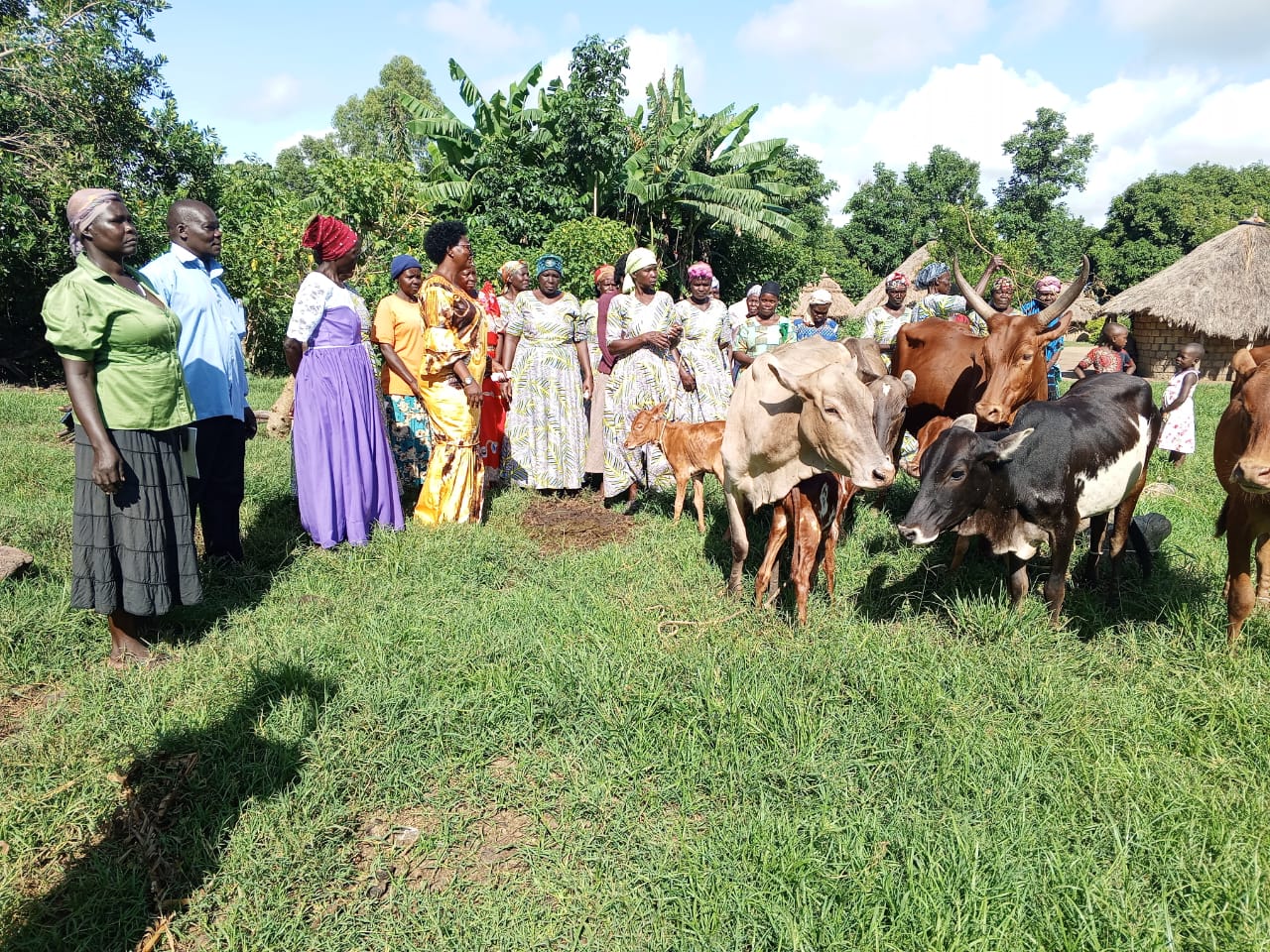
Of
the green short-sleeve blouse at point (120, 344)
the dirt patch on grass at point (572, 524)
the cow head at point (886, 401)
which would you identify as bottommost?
the dirt patch on grass at point (572, 524)

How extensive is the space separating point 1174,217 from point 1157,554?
130ft

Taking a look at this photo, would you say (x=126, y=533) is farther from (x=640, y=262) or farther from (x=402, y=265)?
(x=640, y=262)

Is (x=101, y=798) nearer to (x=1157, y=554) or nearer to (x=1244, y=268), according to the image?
(x=1157, y=554)

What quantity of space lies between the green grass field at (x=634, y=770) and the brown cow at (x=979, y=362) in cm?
128

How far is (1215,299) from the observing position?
781 inches

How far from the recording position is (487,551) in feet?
17.9

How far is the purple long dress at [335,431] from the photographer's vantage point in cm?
539

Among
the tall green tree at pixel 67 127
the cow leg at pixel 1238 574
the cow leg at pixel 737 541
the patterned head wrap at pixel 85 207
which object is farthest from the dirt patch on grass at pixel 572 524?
the tall green tree at pixel 67 127

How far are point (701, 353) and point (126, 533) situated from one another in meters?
4.59

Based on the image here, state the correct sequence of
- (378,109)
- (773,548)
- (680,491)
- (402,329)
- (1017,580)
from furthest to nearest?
(378,109) < (680,491) < (402,329) < (773,548) < (1017,580)

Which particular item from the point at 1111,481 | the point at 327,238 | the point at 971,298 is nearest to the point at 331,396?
the point at 327,238

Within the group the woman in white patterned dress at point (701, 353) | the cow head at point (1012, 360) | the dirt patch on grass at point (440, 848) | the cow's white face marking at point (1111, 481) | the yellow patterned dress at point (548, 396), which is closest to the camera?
the dirt patch on grass at point (440, 848)

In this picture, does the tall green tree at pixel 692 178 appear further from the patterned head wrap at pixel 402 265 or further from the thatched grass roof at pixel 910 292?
the patterned head wrap at pixel 402 265

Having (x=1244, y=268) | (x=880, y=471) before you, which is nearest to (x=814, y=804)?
(x=880, y=471)
